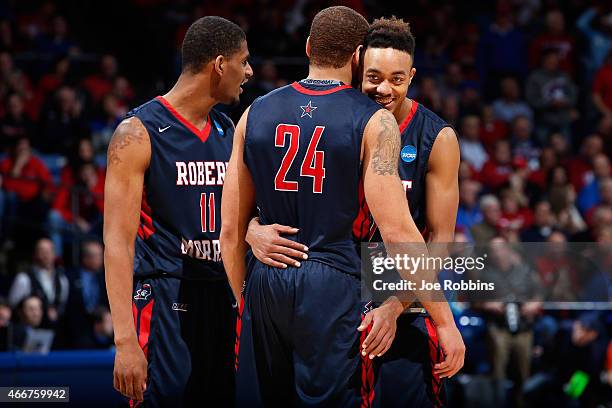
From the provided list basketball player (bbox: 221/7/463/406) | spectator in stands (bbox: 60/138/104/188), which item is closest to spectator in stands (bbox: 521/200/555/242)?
spectator in stands (bbox: 60/138/104/188)

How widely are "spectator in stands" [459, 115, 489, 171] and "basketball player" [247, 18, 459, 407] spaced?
8.06 meters

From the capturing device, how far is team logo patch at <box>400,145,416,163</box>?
14.5 ft

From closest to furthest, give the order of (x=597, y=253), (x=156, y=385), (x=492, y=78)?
1. (x=156, y=385)
2. (x=597, y=253)
3. (x=492, y=78)

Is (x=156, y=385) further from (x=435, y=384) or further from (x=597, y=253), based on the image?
(x=597, y=253)

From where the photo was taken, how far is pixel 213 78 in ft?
15.6

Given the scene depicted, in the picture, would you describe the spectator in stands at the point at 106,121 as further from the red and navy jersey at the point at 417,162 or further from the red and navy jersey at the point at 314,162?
the red and navy jersey at the point at 314,162

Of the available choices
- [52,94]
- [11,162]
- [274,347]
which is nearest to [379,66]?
[274,347]

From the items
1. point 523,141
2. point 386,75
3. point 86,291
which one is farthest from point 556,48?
point 386,75

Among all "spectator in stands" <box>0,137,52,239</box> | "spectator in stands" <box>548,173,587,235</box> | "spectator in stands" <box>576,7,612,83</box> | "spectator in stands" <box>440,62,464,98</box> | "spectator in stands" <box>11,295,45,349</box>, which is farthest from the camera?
"spectator in stands" <box>576,7,612,83</box>

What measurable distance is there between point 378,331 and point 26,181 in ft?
23.2

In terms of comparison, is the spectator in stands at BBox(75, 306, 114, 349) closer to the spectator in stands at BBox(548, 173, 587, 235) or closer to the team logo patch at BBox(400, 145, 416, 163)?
the team logo patch at BBox(400, 145, 416, 163)

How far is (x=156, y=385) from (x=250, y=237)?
2.94ft

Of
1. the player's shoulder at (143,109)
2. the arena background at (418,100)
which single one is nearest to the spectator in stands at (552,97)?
the arena background at (418,100)

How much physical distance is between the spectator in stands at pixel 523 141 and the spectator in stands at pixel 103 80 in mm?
5161
